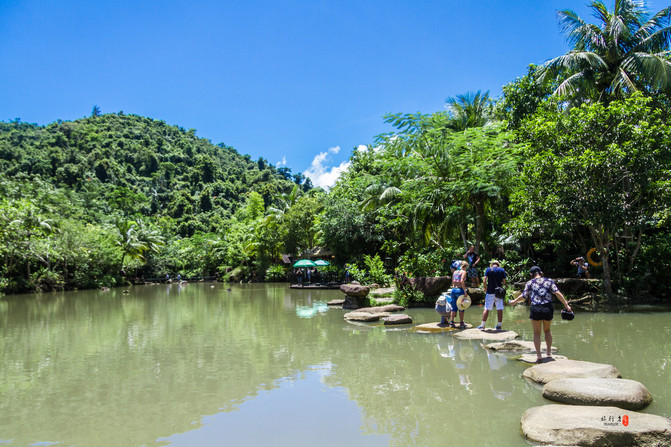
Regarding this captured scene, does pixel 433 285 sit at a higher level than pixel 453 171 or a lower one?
lower

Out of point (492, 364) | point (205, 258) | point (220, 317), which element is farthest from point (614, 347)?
point (205, 258)

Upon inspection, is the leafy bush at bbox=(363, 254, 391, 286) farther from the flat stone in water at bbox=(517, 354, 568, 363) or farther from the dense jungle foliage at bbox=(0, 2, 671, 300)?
the flat stone in water at bbox=(517, 354, 568, 363)

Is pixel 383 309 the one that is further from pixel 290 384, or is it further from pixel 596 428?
pixel 596 428

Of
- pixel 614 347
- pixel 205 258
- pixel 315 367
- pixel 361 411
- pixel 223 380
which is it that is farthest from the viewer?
pixel 205 258

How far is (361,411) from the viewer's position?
4.83m

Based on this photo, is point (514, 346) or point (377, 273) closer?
point (514, 346)

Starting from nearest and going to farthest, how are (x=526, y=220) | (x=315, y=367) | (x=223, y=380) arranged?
1. (x=223, y=380)
2. (x=315, y=367)
3. (x=526, y=220)

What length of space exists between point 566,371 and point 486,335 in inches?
124

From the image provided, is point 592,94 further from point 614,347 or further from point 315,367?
point 315,367

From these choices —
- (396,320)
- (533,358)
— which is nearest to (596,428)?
(533,358)

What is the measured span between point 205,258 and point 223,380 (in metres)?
41.9

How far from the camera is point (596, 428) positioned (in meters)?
3.67

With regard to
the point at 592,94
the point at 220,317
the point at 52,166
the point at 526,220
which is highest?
the point at 52,166

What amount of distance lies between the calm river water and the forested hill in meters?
43.9
